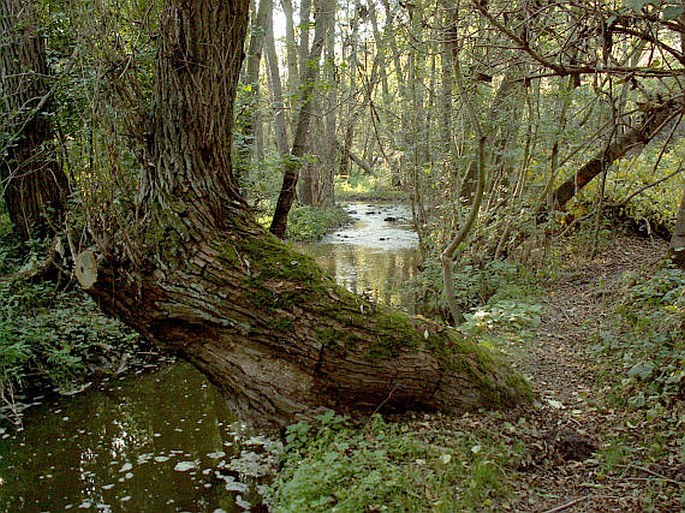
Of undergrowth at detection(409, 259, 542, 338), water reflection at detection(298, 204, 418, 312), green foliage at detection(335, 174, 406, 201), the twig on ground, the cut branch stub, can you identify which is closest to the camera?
the twig on ground

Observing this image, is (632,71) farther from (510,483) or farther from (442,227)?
(442,227)

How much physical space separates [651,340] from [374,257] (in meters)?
8.56

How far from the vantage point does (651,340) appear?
15.7 ft

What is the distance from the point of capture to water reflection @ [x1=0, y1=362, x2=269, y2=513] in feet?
13.1

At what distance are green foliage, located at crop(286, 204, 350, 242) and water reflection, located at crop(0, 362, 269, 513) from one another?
379 inches

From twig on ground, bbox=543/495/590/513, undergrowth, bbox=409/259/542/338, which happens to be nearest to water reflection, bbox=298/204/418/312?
undergrowth, bbox=409/259/542/338

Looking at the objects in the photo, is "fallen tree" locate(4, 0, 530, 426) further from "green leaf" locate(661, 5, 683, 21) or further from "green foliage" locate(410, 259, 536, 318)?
"green foliage" locate(410, 259, 536, 318)

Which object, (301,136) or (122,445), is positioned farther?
(301,136)

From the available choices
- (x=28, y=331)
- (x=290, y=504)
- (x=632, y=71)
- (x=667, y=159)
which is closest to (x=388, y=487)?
(x=290, y=504)

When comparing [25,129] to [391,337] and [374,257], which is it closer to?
[391,337]

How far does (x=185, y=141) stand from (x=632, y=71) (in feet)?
9.13

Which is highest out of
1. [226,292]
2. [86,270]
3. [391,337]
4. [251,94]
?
[251,94]

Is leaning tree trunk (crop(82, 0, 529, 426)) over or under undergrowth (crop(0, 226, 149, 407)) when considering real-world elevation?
over

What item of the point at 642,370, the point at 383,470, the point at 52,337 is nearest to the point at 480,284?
the point at 642,370
